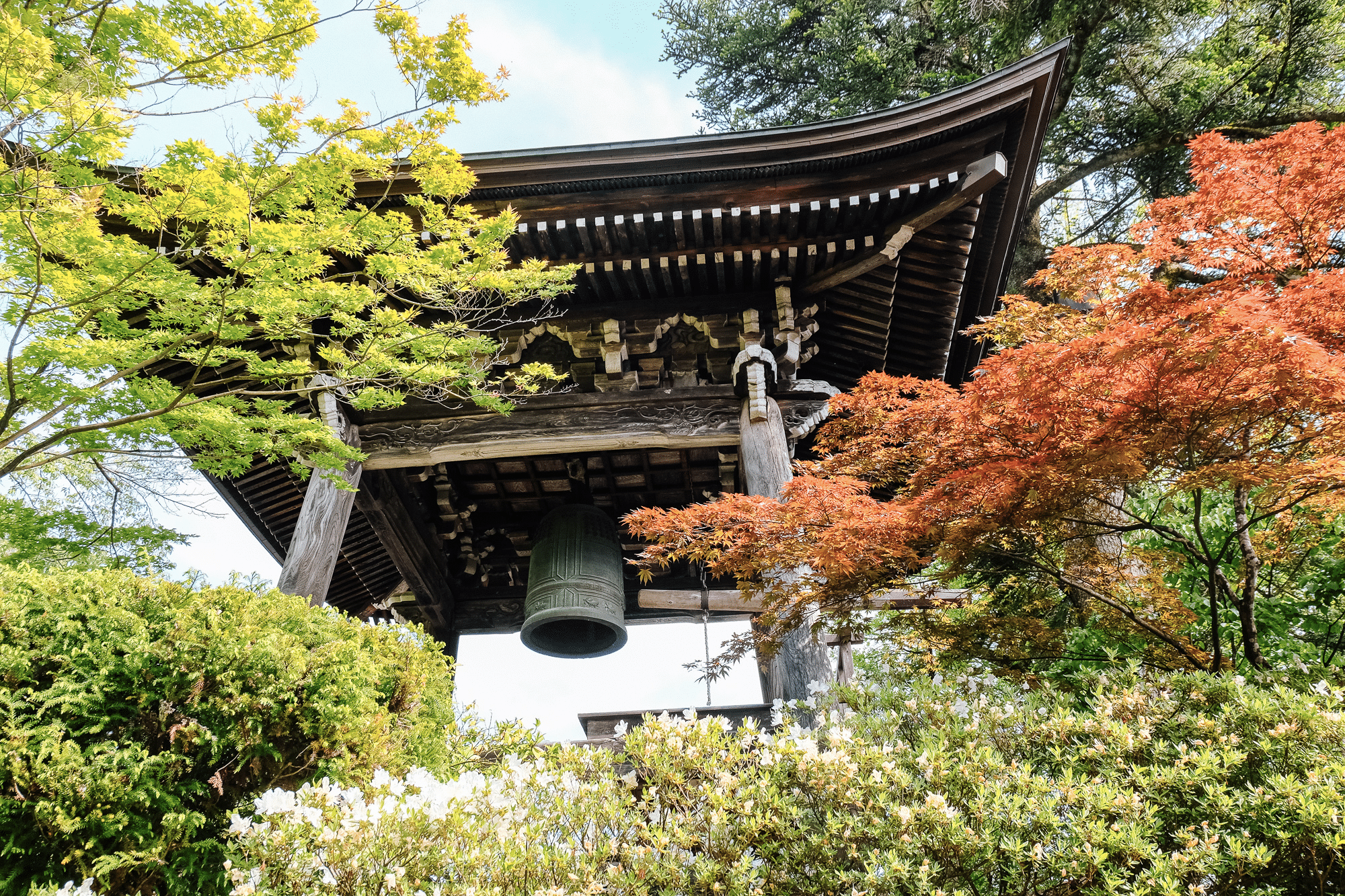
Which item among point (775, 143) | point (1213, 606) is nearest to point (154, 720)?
point (1213, 606)

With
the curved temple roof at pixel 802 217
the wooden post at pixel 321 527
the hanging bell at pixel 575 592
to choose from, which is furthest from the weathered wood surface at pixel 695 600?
the wooden post at pixel 321 527

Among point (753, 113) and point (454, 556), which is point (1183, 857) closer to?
point (454, 556)

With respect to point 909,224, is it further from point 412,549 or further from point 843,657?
point 412,549

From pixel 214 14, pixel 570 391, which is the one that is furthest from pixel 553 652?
pixel 214 14

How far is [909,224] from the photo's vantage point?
21.2 ft

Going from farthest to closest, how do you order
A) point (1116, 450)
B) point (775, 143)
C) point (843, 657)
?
point (843, 657)
point (775, 143)
point (1116, 450)

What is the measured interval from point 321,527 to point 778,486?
366cm

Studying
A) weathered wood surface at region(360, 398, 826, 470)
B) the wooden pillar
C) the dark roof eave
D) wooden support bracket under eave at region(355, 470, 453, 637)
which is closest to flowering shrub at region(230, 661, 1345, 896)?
the wooden pillar

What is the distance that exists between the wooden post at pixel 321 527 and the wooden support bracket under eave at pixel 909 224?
4062 millimetres

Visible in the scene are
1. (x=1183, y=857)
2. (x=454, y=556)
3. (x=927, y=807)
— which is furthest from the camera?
(x=454, y=556)

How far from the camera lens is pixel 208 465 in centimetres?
546

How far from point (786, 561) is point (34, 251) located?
4353mm

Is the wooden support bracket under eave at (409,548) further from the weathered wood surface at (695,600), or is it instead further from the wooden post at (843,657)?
the wooden post at (843,657)

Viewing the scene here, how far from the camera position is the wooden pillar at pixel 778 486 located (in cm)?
551
